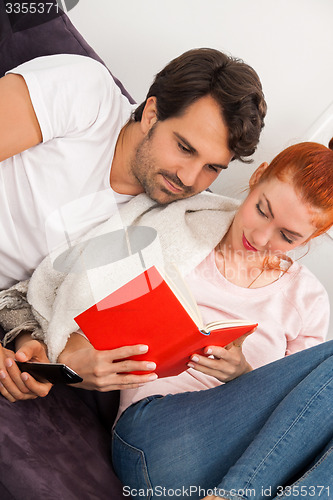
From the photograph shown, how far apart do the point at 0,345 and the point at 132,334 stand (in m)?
0.32

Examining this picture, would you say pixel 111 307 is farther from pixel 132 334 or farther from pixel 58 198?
pixel 58 198

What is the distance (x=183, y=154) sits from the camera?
138 cm

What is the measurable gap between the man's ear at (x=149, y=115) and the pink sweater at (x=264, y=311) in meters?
0.36

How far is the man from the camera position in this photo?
1.28m

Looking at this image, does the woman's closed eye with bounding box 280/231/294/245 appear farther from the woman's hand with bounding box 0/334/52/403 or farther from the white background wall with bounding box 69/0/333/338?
the woman's hand with bounding box 0/334/52/403

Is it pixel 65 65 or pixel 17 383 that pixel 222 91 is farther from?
pixel 17 383

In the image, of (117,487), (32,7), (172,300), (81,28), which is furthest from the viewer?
(81,28)

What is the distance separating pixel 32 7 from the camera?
4.81 ft

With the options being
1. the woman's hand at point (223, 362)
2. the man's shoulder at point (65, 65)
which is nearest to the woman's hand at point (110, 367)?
the woman's hand at point (223, 362)

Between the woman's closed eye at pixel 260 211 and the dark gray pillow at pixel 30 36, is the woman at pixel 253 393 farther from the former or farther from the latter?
the dark gray pillow at pixel 30 36

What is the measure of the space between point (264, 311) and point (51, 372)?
0.60m

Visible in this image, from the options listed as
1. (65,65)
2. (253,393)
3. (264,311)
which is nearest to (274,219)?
(264,311)

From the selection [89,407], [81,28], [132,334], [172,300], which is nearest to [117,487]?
[89,407]

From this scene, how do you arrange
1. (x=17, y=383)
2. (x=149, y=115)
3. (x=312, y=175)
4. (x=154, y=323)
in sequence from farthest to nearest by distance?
(x=149, y=115)
(x=312, y=175)
(x=17, y=383)
(x=154, y=323)
